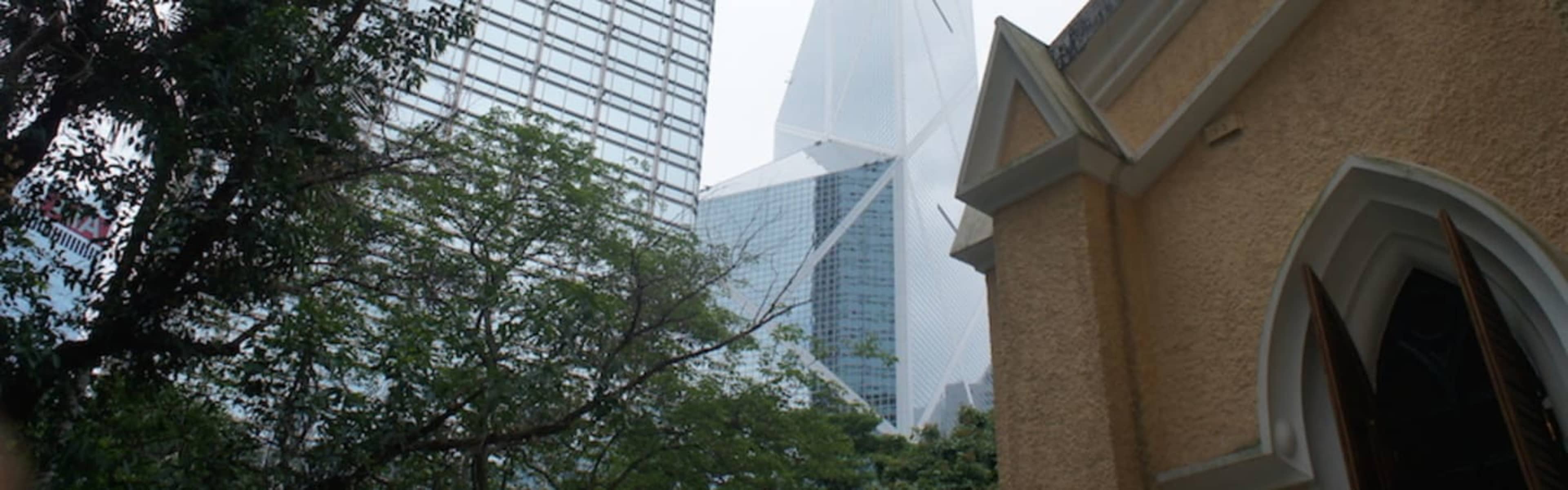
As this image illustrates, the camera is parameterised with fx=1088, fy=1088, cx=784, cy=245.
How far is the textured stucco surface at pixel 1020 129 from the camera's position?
17.1 ft

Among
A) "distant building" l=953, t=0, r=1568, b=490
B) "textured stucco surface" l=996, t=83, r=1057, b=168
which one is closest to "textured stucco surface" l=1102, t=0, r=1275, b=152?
"distant building" l=953, t=0, r=1568, b=490

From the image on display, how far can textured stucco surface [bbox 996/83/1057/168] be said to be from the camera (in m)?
5.21

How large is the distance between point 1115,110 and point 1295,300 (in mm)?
1526

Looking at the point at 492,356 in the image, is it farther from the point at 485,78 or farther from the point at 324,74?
the point at 485,78

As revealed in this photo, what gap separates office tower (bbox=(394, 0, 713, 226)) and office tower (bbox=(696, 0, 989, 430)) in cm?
671

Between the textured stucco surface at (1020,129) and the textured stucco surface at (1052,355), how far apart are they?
9.4 inches

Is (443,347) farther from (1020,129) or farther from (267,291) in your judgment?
(1020,129)

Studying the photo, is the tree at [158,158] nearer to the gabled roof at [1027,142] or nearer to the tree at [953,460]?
the gabled roof at [1027,142]

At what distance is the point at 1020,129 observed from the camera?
5336 millimetres

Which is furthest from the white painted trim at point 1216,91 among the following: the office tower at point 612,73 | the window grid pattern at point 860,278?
the window grid pattern at point 860,278

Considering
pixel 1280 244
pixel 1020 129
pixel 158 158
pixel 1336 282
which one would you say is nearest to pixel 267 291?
pixel 158 158

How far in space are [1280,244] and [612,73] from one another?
45246 millimetres

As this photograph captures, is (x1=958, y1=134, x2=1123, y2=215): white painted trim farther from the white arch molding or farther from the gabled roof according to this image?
the white arch molding

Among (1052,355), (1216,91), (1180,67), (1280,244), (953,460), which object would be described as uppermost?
(953,460)
